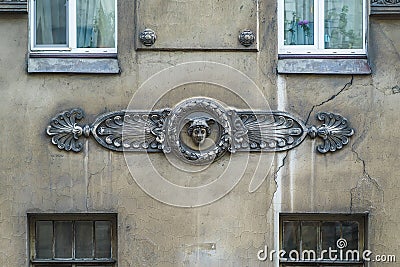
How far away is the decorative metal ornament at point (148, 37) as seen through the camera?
11.5 meters

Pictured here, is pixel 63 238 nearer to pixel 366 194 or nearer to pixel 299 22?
pixel 366 194

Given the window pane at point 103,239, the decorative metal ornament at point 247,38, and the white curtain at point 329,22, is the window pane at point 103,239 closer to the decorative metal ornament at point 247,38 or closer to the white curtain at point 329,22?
the decorative metal ornament at point 247,38

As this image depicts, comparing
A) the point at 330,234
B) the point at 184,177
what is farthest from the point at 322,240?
the point at 184,177

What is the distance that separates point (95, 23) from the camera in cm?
1183

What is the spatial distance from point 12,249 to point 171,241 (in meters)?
1.68

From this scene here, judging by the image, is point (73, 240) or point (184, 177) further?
point (73, 240)

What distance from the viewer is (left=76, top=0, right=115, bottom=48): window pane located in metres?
11.8

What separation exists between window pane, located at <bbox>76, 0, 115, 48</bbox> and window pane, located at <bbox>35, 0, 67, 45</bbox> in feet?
0.55

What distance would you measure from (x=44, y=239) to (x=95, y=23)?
7.89ft

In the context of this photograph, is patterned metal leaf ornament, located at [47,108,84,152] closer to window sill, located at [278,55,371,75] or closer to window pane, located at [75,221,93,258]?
window pane, located at [75,221,93,258]

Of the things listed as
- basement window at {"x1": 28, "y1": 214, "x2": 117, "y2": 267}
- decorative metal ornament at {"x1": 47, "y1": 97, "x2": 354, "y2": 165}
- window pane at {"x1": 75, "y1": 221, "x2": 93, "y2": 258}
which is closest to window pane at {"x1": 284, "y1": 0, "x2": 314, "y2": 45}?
decorative metal ornament at {"x1": 47, "y1": 97, "x2": 354, "y2": 165}

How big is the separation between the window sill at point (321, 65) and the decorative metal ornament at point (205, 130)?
468 millimetres

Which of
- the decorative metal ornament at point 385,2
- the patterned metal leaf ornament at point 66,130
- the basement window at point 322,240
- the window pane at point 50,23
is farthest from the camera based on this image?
the window pane at point 50,23

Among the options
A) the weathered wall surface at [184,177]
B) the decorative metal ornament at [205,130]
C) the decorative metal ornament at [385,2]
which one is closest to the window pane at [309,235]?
the weathered wall surface at [184,177]
